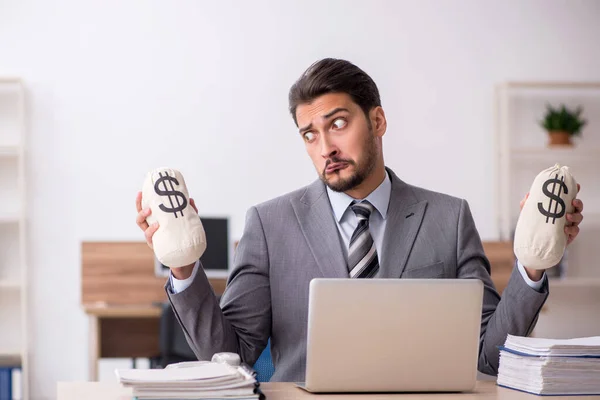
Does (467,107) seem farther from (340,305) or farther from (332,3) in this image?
(340,305)

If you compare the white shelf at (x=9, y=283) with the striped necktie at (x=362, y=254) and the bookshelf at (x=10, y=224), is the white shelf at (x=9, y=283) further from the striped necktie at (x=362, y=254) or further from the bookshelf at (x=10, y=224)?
the striped necktie at (x=362, y=254)

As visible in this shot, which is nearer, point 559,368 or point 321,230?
point 559,368

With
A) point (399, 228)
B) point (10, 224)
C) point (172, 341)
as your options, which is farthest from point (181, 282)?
point (10, 224)

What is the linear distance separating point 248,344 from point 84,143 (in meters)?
3.71

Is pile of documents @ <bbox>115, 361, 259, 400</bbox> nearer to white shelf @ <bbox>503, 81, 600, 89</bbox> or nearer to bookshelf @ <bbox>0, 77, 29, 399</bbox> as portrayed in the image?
bookshelf @ <bbox>0, 77, 29, 399</bbox>

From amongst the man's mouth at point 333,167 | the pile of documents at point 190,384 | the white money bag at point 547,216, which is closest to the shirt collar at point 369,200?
the man's mouth at point 333,167

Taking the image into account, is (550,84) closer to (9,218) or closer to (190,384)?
(9,218)

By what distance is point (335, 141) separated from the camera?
2.05m

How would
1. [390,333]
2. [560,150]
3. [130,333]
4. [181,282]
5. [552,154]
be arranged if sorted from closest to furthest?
1. [390,333]
2. [181,282]
3. [130,333]
4. [560,150]
5. [552,154]

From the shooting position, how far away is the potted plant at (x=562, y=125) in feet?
18.2

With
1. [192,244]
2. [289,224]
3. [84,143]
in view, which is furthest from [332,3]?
[192,244]

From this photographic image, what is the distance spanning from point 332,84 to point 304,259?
43 cm

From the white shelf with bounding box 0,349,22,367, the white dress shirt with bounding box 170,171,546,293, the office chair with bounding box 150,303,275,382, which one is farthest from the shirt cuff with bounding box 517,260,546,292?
the white shelf with bounding box 0,349,22,367

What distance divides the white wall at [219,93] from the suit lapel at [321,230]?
3.39 meters
